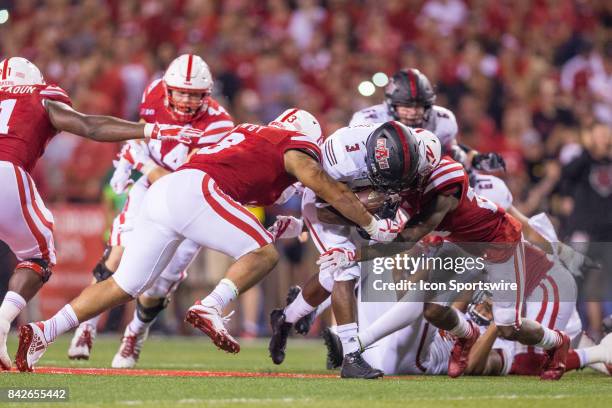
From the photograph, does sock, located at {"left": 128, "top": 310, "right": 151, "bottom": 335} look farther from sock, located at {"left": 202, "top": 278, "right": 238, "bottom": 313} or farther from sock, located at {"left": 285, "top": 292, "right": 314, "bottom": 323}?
sock, located at {"left": 202, "top": 278, "right": 238, "bottom": 313}

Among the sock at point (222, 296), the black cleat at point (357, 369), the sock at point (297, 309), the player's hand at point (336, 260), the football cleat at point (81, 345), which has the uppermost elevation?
the player's hand at point (336, 260)

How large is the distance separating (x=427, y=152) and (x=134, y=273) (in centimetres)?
198

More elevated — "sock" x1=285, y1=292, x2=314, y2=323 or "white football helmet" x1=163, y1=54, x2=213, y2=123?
"white football helmet" x1=163, y1=54, x2=213, y2=123

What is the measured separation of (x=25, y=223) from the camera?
7945 millimetres

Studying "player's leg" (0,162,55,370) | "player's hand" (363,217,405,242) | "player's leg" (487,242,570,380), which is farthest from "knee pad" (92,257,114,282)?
"player's leg" (487,242,570,380)

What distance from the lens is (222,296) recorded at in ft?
24.5

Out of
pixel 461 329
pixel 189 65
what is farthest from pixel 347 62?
pixel 461 329

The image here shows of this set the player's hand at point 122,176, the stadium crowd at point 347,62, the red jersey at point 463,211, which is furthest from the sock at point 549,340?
the stadium crowd at point 347,62

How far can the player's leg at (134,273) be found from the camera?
24.5 ft

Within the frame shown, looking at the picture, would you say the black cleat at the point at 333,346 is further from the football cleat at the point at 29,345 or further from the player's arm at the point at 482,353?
the football cleat at the point at 29,345

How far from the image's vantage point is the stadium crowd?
47.3 ft

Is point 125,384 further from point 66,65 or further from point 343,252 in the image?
point 66,65

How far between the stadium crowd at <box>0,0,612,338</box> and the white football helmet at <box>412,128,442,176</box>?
5333 millimetres

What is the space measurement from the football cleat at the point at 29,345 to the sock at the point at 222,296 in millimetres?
1031
